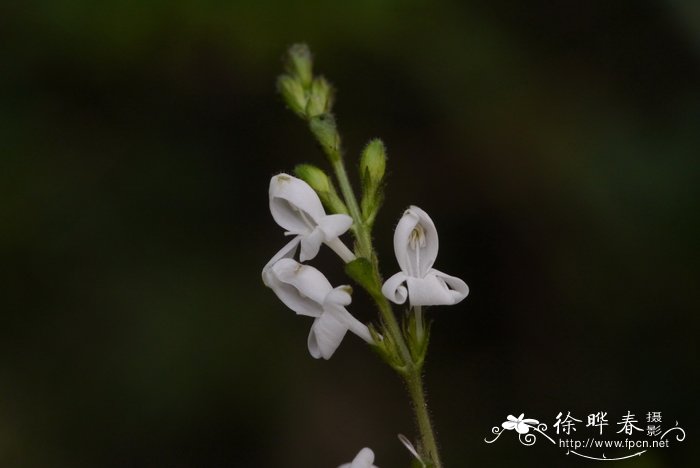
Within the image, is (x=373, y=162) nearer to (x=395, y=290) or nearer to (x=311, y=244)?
(x=311, y=244)

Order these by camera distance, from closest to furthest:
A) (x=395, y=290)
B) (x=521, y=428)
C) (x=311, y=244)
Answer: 1. (x=395, y=290)
2. (x=311, y=244)
3. (x=521, y=428)

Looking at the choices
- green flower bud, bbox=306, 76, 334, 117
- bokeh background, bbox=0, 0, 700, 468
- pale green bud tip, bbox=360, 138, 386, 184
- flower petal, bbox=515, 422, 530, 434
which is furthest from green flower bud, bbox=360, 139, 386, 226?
bokeh background, bbox=0, 0, 700, 468

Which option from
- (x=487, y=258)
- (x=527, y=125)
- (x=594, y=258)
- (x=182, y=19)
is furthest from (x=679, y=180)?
(x=182, y=19)

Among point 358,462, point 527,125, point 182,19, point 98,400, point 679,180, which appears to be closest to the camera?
point 358,462

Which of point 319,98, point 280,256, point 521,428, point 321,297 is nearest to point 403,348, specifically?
point 321,297

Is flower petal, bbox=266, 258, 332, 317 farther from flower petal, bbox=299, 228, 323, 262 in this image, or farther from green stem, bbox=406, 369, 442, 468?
green stem, bbox=406, 369, 442, 468

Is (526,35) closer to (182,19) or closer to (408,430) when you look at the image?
(182,19)
